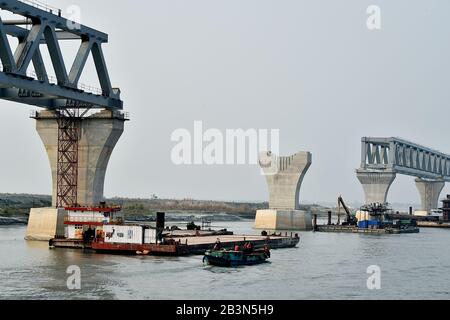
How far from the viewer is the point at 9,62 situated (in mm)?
63844

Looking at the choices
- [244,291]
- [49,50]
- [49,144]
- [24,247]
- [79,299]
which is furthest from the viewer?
[49,144]

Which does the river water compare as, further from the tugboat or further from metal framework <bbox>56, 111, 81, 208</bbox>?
metal framework <bbox>56, 111, 81, 208</bbox>

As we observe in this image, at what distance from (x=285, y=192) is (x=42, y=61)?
9083 cm

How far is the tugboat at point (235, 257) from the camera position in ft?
243

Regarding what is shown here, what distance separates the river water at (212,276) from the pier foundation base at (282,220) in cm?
6404

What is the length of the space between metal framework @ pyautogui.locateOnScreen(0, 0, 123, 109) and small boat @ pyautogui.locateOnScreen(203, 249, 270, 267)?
19518mm

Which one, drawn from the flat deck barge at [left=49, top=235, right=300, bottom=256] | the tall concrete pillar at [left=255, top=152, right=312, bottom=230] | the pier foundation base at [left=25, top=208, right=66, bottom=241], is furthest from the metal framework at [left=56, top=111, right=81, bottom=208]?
the tall concrete pillar at [left=255, top=152, right=312, bottom=230]

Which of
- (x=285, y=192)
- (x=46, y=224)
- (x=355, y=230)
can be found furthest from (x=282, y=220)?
(x=46, y=224)

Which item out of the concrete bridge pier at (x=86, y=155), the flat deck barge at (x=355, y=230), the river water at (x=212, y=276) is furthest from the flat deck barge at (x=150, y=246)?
the flat deck barge at (x=355, y=230)

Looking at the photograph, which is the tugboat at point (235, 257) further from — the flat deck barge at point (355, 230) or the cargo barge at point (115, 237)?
the flat deck barge at point (355, 230)

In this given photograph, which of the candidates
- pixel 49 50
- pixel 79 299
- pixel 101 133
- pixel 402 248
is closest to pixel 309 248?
pixel 402 248
